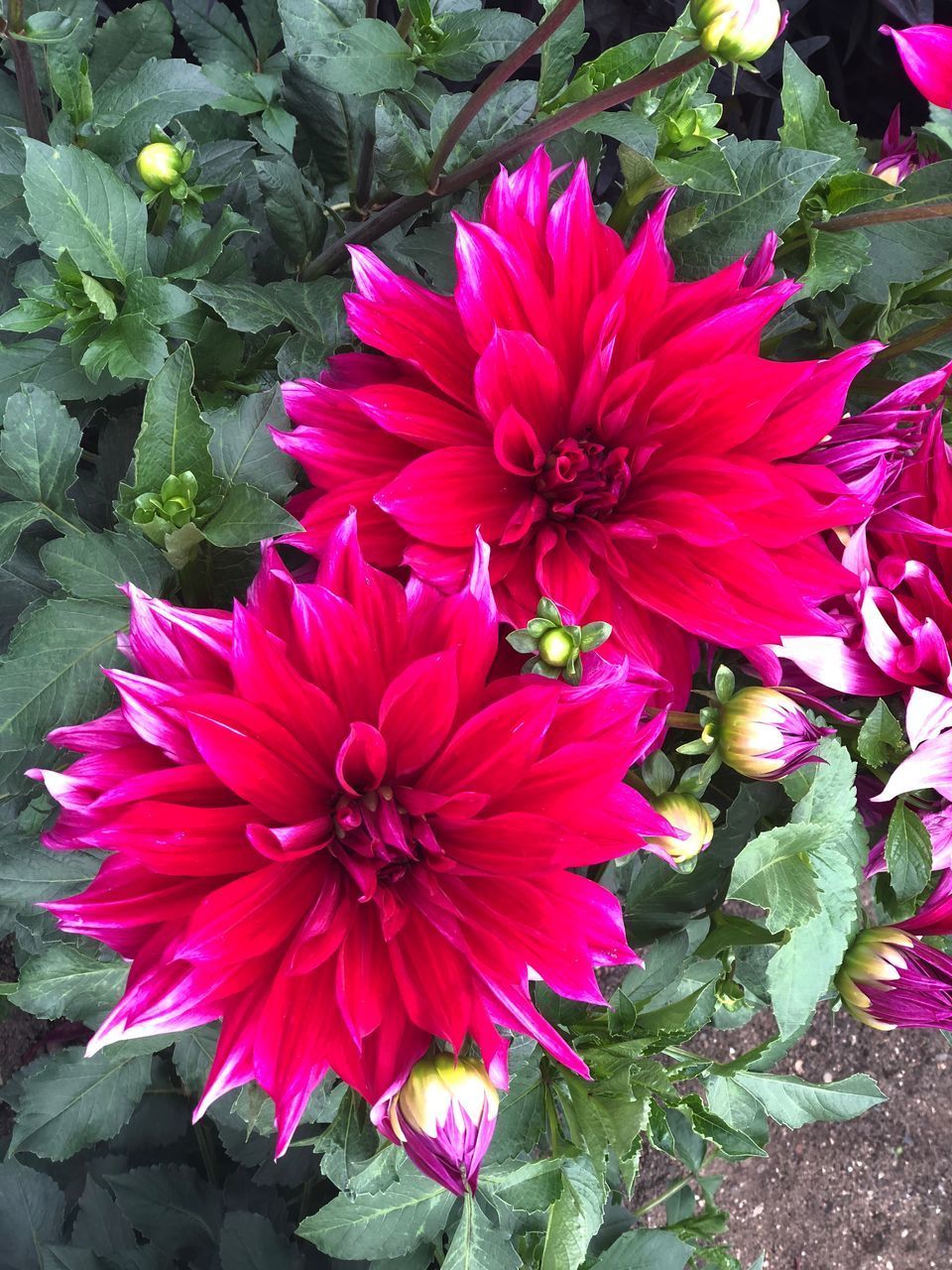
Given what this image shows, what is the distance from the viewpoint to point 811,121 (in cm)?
65

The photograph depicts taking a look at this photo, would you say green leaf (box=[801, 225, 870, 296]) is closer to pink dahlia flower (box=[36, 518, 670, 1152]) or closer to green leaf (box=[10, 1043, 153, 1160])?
pink dahlia flower (box=[36, 518, 670, 1152])

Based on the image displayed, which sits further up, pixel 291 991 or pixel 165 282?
pixel 165 282

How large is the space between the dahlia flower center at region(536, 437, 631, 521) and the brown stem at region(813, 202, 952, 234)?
0.69 feet

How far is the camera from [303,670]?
0.49 meters

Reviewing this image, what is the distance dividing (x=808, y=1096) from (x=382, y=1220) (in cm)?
33

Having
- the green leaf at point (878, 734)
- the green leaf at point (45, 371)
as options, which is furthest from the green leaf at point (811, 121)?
the green leaf at point (45, 371)

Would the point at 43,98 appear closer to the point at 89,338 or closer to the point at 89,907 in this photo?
the point at 89,338

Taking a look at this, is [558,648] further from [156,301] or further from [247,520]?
[156,301]

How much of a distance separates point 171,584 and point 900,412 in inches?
15.9

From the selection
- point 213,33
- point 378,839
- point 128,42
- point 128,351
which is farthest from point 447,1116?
point 213,33

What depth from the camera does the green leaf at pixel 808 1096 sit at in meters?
0.81

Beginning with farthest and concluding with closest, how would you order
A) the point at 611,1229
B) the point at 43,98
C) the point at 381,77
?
the point at 611,1229, the point at 43,98, the point at 381,77

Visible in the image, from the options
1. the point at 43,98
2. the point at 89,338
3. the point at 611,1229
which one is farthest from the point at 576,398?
the point at 611,1229

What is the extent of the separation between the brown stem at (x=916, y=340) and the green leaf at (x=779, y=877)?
29 centimetres
